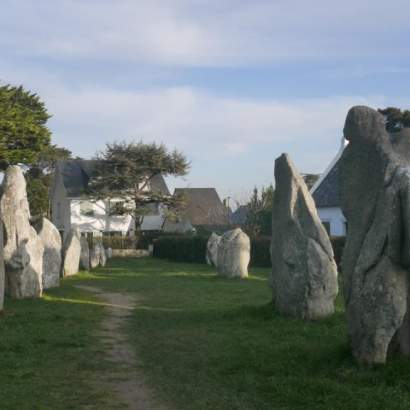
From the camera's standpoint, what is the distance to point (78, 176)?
62531mm

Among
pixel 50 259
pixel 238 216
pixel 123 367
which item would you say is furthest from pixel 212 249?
pixel 238 216

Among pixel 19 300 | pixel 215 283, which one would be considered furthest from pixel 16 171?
pixel 215 283

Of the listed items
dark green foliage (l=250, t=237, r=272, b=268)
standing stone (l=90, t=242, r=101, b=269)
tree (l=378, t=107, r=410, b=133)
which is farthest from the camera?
tree (l=378, t=107, r=410, b=133)

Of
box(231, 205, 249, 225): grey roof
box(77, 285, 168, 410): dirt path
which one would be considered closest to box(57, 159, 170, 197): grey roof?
box(231, 205, 249, 225): grey roof

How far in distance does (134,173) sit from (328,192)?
21208mm

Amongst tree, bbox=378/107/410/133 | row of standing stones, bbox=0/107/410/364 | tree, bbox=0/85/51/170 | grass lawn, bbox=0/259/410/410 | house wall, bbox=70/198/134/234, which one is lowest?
grass lawn, bbox=0/259/410/410

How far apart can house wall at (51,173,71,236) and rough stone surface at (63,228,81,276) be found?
99.4ft

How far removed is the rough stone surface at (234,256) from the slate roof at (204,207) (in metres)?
38.2

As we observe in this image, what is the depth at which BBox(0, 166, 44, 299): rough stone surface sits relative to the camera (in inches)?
723

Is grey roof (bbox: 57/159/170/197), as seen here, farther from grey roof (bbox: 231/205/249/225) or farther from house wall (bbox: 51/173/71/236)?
grey roof (bbox: 231/205/249/225)

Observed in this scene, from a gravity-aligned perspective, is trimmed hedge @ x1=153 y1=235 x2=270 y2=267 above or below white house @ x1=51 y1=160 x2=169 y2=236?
below

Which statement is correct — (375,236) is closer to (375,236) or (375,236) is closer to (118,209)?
(375,236)

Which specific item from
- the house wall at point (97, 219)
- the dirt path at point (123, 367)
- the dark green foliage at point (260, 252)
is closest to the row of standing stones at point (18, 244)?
the dirt path at point (123, 367)

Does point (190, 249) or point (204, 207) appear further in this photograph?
point (204, 207)
